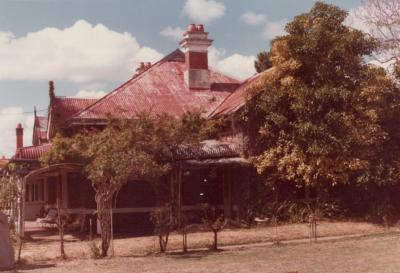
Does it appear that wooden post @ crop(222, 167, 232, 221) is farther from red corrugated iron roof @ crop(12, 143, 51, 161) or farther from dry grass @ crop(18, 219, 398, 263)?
red corrugated iron roof @ crop(12, 143, 51, 161)

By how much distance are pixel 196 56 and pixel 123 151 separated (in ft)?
44.9

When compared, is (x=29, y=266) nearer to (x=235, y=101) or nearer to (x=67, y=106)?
(x=67, y=106)

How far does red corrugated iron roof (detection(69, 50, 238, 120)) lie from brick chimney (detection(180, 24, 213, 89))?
461 mm

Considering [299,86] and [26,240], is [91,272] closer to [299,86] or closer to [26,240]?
[26,240]

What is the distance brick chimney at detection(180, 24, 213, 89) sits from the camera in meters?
28.7

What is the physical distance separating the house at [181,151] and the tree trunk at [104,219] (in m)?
3.39

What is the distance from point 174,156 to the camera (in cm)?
2130

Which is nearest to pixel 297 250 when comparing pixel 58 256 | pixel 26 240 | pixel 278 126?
pixel 58 256

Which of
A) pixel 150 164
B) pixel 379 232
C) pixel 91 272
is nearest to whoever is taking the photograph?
pixel 91 272

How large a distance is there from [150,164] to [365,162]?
9.03 meters

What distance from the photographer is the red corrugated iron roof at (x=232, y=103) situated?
23544 mm

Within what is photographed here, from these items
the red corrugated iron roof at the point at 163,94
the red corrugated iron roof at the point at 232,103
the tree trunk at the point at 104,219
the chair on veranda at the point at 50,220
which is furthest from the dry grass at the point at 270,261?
the red corrugated iron roof at the point at 163,94

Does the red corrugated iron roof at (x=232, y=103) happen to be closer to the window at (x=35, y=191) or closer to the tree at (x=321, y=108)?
the tree at (x=321, y=108)

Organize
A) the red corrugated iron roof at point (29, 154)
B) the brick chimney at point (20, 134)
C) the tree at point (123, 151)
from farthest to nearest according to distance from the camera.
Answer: the brick chimney at point (20, 134) < the red corrugated iron roof at point (29, 154) < the tree at point (123, 151)
